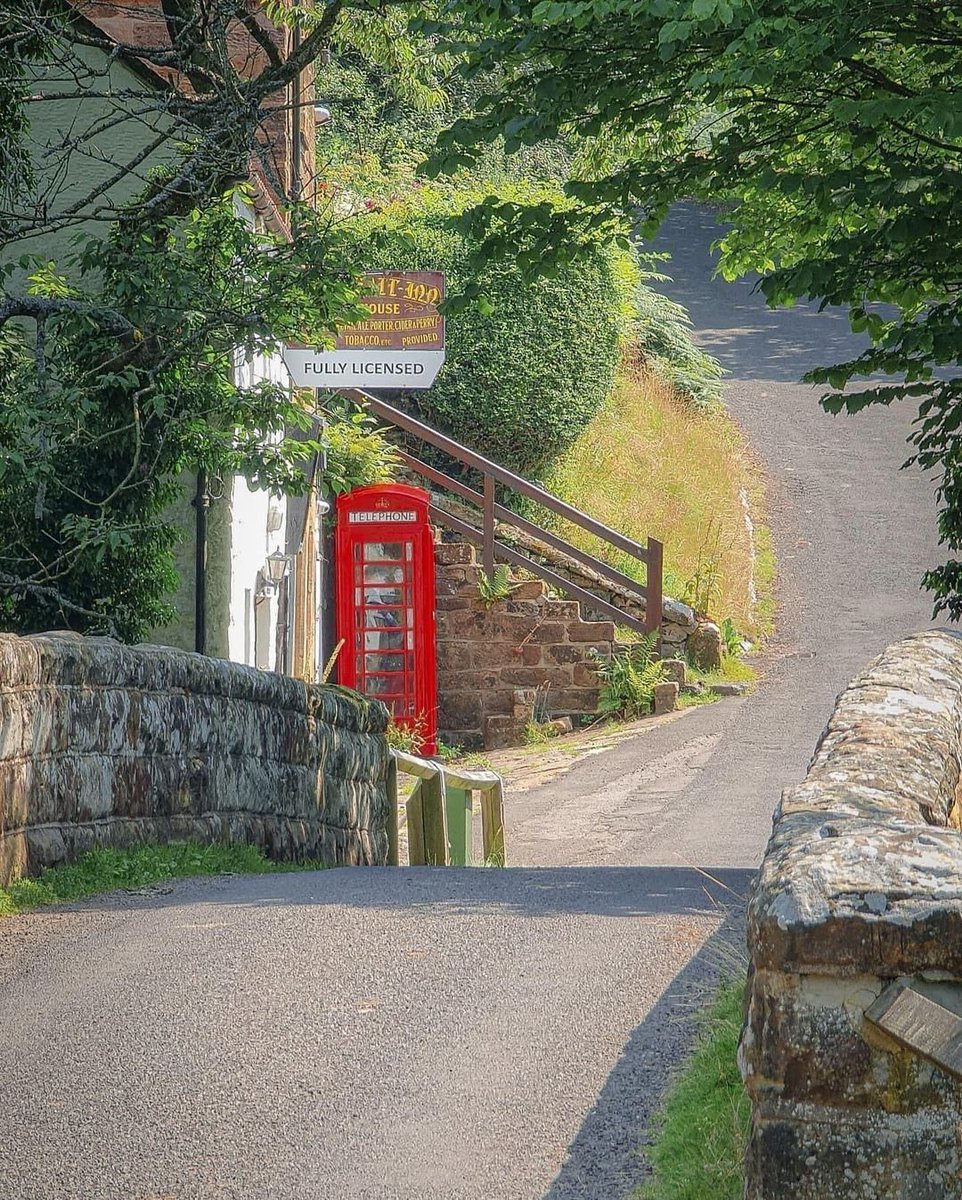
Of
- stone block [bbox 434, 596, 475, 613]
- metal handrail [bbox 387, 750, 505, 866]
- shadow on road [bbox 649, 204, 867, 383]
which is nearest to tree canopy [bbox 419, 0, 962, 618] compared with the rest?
metal handrail [bbox 387, 750, 505, 866]

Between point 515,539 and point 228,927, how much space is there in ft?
43.3

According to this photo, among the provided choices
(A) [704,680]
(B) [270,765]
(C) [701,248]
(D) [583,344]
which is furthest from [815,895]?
(C) [701,248]

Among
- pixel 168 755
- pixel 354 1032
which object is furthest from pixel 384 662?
pixel 354 1032

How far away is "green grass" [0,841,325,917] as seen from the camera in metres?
7.30

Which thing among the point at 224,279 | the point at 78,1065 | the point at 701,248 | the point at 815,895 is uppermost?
the point at 701,248

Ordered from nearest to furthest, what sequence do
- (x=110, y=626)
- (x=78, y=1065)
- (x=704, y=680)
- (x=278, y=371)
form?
(x=78, y=1065)
(x=110, y=626)
(x=278, y=371)
(x=704, y=680)

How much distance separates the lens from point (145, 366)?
9.96m

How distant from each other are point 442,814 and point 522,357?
10151 mm

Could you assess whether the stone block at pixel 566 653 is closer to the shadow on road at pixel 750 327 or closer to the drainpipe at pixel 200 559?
the drainpipe at pixel 200 559

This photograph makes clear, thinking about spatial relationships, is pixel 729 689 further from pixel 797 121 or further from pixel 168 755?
pixel 168 755

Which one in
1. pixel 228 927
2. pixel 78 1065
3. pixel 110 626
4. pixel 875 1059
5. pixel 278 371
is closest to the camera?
pixel 875 1059

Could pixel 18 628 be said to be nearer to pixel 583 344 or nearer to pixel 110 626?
pixel 110 626

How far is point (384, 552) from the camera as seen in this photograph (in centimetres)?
1783

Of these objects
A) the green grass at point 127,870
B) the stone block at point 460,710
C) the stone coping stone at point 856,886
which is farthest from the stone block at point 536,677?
the stone coping stone at point 856,886
